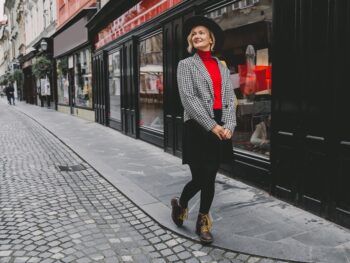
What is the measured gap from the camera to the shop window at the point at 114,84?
12.5 meters

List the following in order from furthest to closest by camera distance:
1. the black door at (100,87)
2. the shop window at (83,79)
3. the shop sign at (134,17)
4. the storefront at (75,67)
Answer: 1. the shop window at (83,79)
2. the storefront at (75,67)
3. the black door at (100,87)
4. the shop sign at (134,17)

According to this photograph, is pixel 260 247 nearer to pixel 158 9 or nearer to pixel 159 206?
pixel 159 206

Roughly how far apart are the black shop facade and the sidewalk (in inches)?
9.3

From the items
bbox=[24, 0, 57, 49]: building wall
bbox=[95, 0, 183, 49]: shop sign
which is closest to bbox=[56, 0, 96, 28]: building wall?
bbox=[24, 0, 57, 49]: building wall

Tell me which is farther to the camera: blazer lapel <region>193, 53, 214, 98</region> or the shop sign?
the shop sign

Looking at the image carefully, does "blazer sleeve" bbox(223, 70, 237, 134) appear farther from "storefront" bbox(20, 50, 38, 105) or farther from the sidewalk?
"storefront" bbox(20, 50, 38, 105)

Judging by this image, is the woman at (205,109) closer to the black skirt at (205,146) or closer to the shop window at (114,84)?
the black skirt at (205,146)

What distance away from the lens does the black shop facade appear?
4.27 m

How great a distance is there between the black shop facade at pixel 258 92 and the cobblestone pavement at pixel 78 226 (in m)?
1.40

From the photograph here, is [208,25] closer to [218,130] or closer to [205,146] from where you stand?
[218,130]

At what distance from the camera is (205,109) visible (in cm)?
348

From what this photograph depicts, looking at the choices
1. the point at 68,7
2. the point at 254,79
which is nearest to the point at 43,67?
the point at 68,7

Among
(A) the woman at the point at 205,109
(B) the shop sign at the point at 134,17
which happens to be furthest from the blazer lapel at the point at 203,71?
(B) the shop sign at the point at 134,17

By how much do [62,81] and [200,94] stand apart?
64.8 feet
